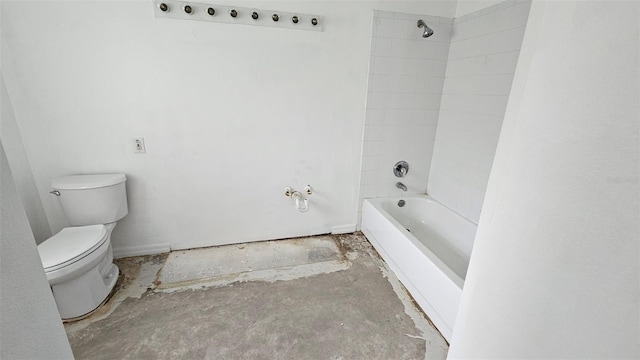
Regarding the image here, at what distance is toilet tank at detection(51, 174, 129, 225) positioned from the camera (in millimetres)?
1683

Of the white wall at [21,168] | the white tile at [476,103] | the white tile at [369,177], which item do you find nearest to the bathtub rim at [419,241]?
the white tile at [369,177]

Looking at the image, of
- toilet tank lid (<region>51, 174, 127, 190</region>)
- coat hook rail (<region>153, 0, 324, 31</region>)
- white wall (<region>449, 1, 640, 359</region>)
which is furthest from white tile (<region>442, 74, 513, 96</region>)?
toilet tank lid (<region>51, 174, 127, 190</region>)

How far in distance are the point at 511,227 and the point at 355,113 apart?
5.53ft

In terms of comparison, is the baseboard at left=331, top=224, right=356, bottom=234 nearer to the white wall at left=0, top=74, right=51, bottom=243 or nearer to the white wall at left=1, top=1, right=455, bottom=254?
the white wall at left=1, top=1, right=455, bottom=254

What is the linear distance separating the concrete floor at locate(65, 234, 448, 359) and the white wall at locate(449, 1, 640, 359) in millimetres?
900

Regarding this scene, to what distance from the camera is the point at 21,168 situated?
65.9 inches

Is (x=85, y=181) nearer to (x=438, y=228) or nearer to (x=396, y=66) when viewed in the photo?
(x=396, y=66)

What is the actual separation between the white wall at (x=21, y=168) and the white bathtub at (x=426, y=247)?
239 cm

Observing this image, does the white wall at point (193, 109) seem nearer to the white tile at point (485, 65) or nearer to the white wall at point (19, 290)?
the white tile at point (485, 65)

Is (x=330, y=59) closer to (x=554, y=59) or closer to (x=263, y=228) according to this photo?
(x=263, y=228)

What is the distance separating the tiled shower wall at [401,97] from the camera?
211cm

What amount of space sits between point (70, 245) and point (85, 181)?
0.44 metres

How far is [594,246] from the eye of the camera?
1.75 feet

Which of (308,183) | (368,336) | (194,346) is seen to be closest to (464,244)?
(368,336)
